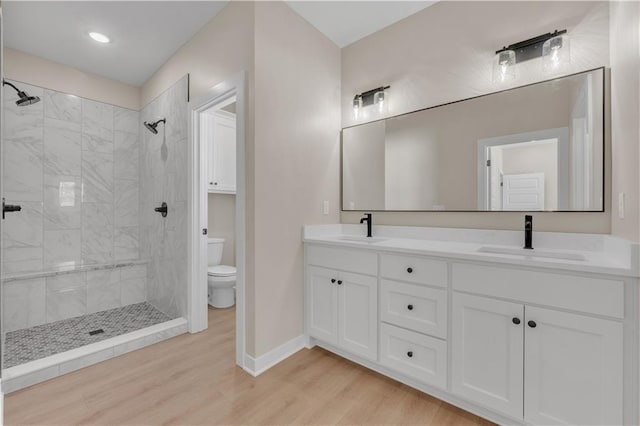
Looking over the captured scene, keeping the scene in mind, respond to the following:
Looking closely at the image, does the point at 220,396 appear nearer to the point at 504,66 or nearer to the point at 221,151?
the point at 221,151

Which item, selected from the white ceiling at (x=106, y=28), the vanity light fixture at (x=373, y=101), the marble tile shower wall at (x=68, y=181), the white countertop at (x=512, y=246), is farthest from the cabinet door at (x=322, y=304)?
the marble tile shower wall at (x=68, y=181)

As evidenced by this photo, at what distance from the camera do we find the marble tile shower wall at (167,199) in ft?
8.58

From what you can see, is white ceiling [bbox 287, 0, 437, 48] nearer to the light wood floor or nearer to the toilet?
the toilet

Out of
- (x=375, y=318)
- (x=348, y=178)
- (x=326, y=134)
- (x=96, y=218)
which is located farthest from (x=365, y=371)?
(x=96, y=218)

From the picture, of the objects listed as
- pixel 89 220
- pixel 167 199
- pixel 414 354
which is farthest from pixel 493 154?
pixel 89 220

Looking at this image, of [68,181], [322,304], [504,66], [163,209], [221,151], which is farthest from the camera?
[221,151]

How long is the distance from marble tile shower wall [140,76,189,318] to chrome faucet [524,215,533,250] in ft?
8.35

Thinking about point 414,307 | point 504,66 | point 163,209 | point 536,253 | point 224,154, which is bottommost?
point 414,307

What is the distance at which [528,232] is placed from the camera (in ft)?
5.33

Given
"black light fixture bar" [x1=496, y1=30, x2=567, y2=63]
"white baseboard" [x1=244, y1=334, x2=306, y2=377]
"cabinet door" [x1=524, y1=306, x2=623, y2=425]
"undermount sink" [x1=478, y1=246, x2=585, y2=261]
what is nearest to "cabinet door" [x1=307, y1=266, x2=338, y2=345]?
"white baseboard" [x1=244, y1=334, x2=306, y2=377]

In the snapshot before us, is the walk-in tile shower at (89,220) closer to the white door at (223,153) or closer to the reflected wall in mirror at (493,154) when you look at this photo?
the white door at (223,153)

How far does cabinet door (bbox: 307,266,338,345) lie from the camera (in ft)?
6.75

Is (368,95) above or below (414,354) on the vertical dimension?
above

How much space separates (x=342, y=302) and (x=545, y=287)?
1171 millimetres
